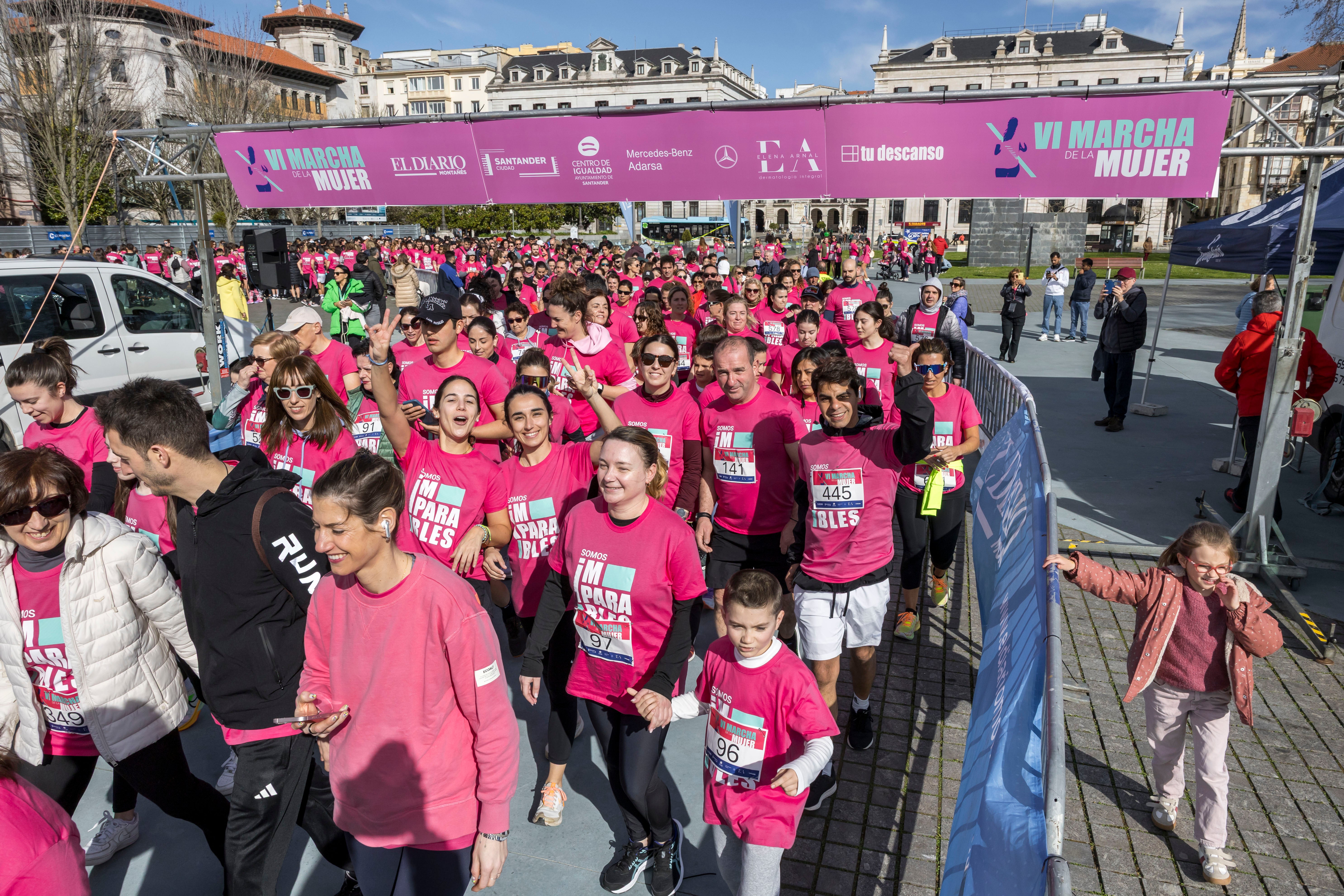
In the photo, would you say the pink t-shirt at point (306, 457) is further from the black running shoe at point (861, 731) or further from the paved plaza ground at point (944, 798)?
the black running shoe at point (861, 731)

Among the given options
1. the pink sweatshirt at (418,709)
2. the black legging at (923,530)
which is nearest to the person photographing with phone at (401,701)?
the pink sweatshirt at (418,709)

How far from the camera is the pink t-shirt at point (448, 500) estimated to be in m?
4.04

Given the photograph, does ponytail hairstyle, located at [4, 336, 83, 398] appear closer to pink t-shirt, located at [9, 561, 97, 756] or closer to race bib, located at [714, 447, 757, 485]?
pink t-shirt, located at [9, 561, 97, 756]

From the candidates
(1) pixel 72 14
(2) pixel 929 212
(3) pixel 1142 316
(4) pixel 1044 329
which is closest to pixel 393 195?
(3) pixel 1142 316

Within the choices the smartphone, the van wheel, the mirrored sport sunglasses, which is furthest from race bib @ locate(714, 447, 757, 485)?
the van wheel

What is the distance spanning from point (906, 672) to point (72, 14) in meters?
35.7

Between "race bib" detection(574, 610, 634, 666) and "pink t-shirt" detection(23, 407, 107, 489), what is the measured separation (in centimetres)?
297

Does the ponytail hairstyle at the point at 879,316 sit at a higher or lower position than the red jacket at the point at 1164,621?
higher

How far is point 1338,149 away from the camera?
Answer: 5461mm

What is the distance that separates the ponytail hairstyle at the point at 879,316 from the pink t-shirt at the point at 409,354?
3739mm

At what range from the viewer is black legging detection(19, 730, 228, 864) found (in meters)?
3.01

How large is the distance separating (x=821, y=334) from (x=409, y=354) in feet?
13.8

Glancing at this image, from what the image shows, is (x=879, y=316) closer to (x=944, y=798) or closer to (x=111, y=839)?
(x=944, y=798)

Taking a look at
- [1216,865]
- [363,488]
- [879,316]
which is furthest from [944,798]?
[879,316]
